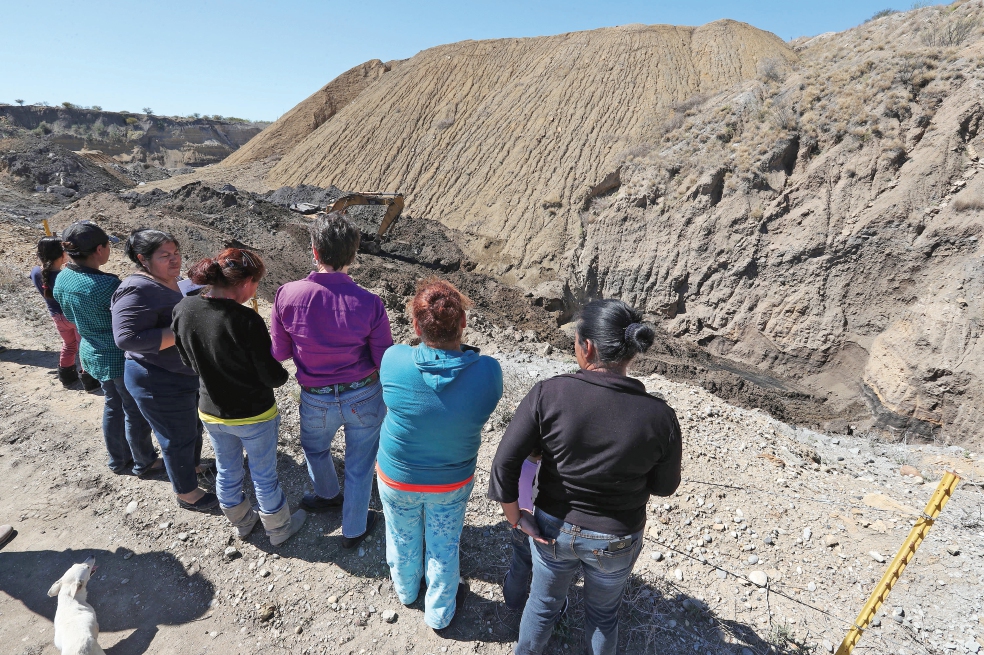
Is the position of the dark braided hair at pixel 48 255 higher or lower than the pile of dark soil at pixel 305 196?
lower

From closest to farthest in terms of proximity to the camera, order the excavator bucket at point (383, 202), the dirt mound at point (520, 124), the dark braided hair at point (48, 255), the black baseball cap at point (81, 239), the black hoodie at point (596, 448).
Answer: the black hoodie at point (596, 448)
the black baseball cap at point (81, 239)
the dark braided hair at point (48, 255)
the excavator bucket at point (383, 202)
the dirt mound at point (520, 124)

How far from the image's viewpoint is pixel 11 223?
13.1m

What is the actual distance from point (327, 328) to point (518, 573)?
70.4 inches

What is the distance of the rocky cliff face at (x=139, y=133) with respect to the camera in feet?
121

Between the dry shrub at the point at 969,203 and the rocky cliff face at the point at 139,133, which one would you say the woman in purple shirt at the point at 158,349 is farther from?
the rocky cliff face at the point at 139,133

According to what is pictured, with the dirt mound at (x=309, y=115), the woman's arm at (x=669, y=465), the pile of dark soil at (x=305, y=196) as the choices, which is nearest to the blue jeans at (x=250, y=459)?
the woman's arm at (x=669, y=465)

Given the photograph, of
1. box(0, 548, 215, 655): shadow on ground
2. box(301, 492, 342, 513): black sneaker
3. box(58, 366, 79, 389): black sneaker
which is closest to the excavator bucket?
box(58, 366, 79, 389): black sneaker

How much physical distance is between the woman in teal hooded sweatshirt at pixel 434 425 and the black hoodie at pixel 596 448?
0.29m

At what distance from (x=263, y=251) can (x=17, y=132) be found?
28.0 metres

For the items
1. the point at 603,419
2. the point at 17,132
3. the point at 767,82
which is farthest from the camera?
the point at 17,132

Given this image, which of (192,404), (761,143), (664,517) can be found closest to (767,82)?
(761,143)

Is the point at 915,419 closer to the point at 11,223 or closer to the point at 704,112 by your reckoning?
the point at 704,112

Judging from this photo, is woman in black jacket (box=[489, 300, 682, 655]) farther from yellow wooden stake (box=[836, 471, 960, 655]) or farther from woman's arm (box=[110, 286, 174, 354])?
woman's arm (box=[110, 286, 174, 354])

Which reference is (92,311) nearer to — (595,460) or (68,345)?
(68,345)
